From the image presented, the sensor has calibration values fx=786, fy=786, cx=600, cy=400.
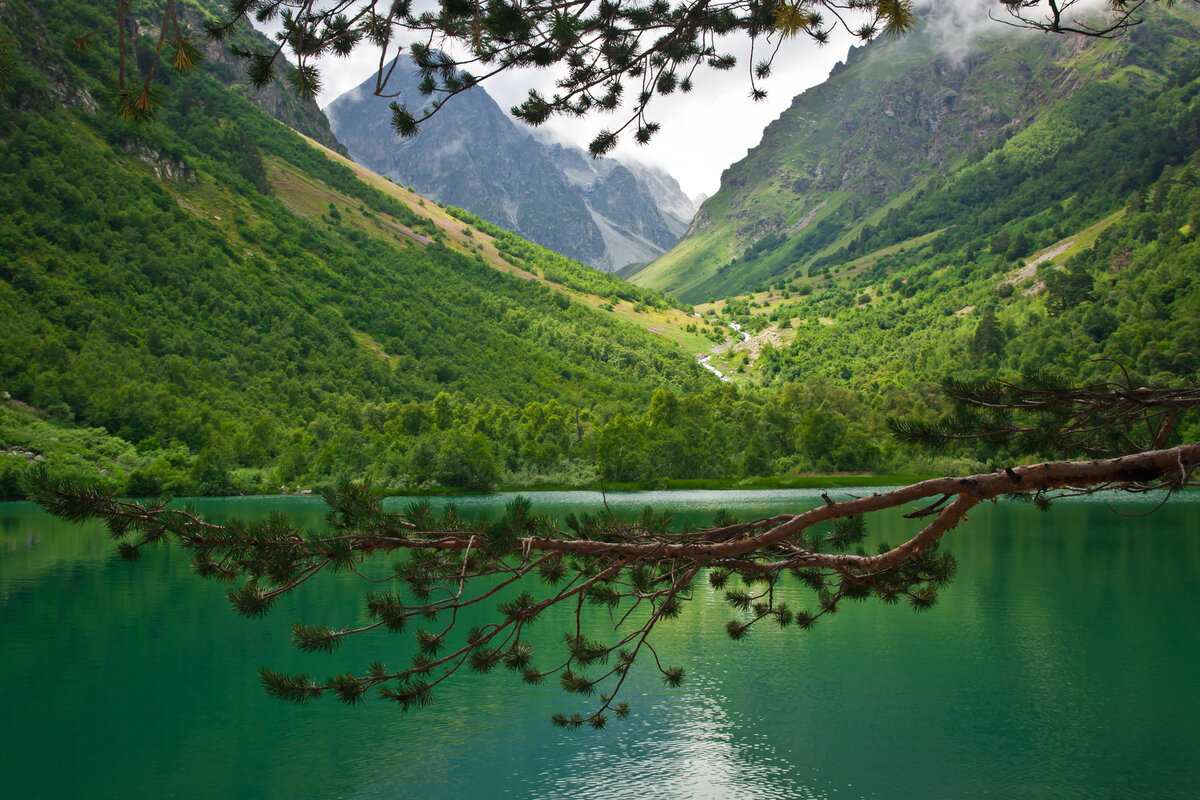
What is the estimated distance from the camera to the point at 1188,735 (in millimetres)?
12055

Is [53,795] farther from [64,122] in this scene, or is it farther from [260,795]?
[64,122]

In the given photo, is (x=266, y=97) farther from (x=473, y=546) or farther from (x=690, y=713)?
(x=473, y=546)

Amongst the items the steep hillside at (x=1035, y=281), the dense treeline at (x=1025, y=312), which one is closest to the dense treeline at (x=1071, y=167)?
the steep hillside at (x=1035, y=281)

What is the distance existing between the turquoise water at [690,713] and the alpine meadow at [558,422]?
0.44 ft

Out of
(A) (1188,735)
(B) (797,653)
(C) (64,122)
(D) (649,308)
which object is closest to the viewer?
(A) (1188,735)

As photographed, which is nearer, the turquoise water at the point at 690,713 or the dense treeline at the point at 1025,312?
the turquoise water at the point at 690,713

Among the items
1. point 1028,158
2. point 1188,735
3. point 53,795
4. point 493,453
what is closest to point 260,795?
point 53,795

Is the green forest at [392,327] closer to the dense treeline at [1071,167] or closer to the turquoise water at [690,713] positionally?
the dense treeline at [1071,167]

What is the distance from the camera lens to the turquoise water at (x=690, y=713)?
11.1 meters

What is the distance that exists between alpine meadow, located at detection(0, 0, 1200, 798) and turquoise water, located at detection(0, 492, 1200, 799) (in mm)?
135

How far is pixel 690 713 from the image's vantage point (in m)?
13.8

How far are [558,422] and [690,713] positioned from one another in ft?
220

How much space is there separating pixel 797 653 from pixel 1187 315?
6496cm

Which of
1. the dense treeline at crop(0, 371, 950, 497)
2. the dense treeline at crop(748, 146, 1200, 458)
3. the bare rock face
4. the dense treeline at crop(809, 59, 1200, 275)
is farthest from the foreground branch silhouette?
the dense treeline at crop(809, 59, 1200, 275)
